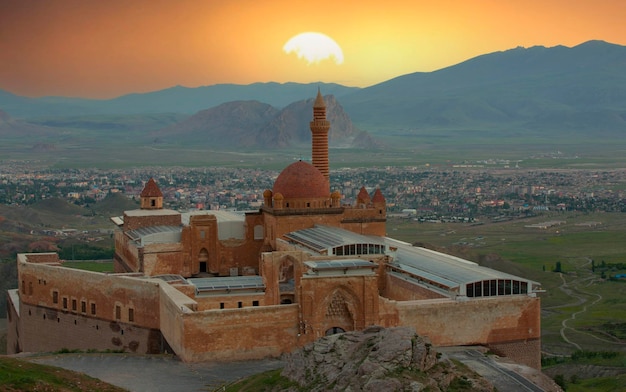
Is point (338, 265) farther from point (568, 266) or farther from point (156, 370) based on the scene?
point (568, 266)

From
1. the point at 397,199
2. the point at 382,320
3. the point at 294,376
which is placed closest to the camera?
the point at 294,376

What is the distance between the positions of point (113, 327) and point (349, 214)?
15.9 meters

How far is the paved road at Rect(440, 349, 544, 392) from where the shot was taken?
89.4 feet

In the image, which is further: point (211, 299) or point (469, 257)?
point (469, 257)

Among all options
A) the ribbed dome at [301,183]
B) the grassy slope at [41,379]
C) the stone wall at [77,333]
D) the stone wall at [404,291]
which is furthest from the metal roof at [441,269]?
the grassy slope at [41,379]

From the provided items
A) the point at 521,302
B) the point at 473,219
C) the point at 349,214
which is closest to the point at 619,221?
the point at 473,219

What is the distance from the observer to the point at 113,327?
138ft

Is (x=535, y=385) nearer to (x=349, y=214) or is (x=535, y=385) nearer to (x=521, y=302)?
(x=521, y=302)

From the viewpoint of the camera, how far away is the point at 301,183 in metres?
51.3

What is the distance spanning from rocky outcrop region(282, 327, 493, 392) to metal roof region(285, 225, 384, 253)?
1796 cm

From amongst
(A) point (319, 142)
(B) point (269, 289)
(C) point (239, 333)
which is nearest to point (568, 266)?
(A) point (319, 142)

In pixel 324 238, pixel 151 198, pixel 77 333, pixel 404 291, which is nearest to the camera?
pixel 404 291

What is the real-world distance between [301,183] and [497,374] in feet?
78.9

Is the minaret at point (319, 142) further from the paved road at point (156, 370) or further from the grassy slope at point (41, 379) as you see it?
the grassy slope at point (41, 379)
